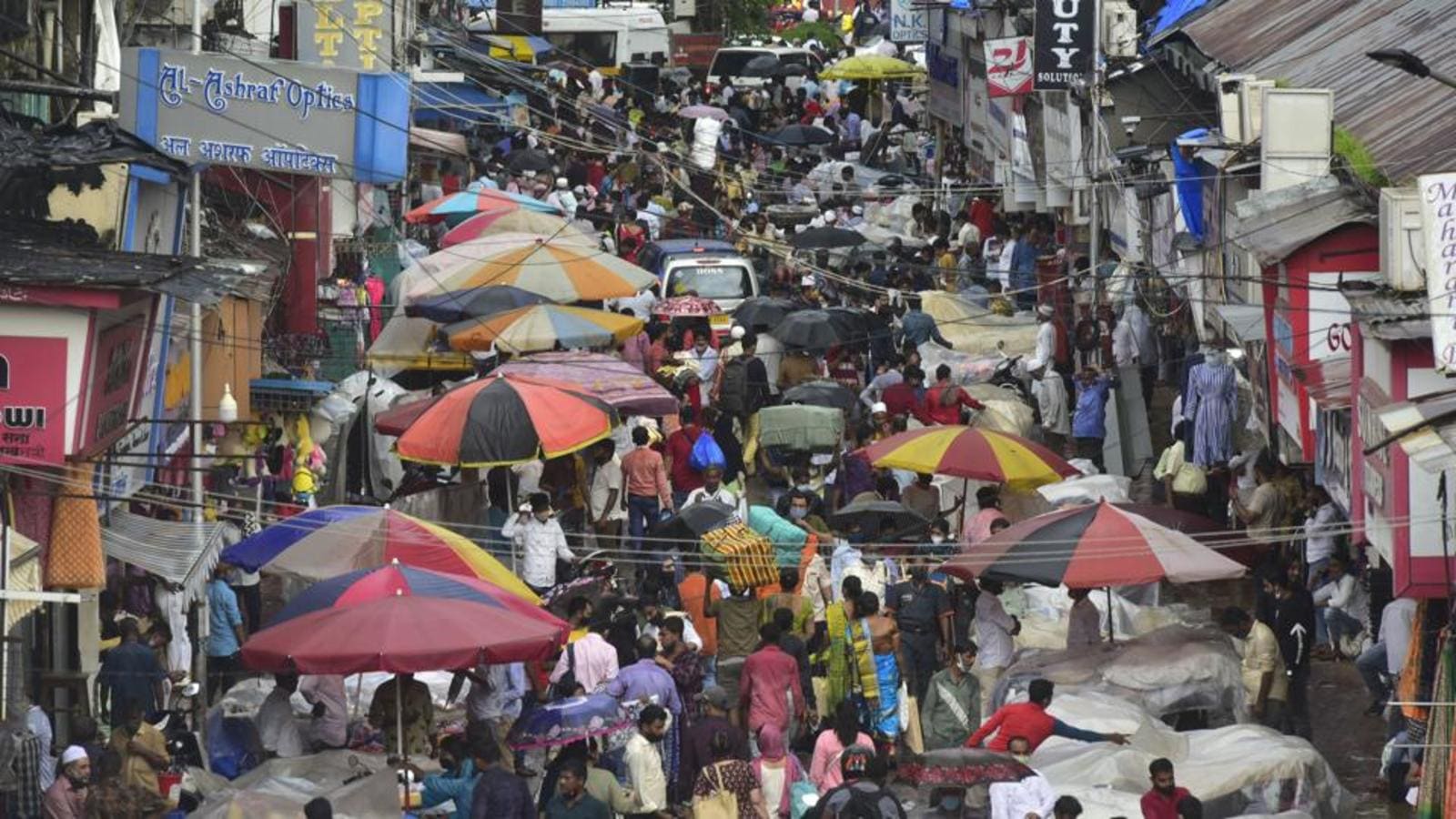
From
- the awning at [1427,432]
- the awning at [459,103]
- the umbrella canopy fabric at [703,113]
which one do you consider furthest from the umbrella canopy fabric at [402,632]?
the umbrella canopy fabric at [703,113]

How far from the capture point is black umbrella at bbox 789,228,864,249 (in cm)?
3941

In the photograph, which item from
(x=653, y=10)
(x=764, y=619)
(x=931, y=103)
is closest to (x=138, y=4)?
(x=764, y=619)

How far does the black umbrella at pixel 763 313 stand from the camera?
102ft

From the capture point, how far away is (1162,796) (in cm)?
1437

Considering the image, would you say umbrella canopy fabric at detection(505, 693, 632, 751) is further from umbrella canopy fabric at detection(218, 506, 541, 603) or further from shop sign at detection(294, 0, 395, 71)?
shop sign at detection(294, 0, 395, 71)

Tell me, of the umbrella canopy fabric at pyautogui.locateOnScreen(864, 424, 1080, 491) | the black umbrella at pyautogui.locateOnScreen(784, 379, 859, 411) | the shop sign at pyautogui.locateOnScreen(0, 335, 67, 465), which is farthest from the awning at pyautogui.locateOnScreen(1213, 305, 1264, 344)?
the shop sign at pyautogui.locateOnScreen(0, 335, 67, 465)

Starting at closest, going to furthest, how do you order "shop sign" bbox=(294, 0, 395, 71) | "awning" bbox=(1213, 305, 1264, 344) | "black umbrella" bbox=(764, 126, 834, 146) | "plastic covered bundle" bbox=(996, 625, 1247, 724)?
"plastic covered bundle" bbox=(996, 625, 1247, 724), "awning" bbox=(1213, 305, 1264, 344), "shop sign" bbox=(294, 0, 395, 71), "black umbrella" bbox=(764, 126, 834, 146)

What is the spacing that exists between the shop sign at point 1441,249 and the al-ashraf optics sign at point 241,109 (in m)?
8.40

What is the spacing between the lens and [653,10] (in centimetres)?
7075

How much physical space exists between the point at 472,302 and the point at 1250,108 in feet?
26.8

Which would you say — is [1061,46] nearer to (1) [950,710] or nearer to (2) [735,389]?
(2) [735,389]

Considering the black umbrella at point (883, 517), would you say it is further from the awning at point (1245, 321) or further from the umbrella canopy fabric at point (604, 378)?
the awning at point (1245, 321)

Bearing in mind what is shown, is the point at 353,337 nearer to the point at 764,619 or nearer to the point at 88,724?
the point at 764,619

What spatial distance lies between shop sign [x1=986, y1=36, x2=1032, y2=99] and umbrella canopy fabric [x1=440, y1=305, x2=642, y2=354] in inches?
438
